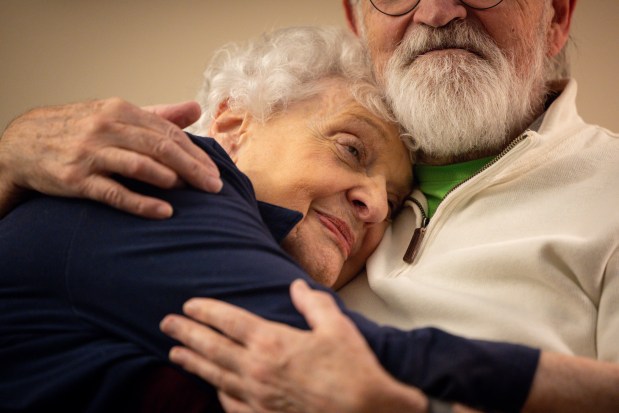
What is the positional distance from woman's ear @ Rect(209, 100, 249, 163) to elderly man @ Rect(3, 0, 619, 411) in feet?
1.24

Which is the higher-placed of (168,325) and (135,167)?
A: (135,167)

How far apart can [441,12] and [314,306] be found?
2.98 feet

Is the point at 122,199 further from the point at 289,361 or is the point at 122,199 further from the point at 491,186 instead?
the point at 491,186

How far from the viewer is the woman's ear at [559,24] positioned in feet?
5.20

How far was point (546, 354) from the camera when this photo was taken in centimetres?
81

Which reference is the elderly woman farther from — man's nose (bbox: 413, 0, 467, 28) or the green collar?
man's nose (bbox: 413, 0, 467, 28)

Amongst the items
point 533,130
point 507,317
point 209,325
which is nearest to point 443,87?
point 533,130

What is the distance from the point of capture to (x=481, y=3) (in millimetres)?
1413

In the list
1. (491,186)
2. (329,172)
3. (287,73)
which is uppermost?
(287,73)

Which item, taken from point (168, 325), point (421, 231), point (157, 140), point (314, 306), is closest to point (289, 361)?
point (314, 306)

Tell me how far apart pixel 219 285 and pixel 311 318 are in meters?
0.14

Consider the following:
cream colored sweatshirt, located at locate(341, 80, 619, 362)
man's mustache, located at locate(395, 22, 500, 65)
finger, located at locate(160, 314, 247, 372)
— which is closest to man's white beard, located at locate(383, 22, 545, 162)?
man's mustache, located at locate(395, 22, 500, 65)

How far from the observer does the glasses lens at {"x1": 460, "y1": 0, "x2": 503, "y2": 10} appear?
1.40 meters

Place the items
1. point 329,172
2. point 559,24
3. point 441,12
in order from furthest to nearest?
1. point 559,24
2. point 441,12
3. point 329,172
